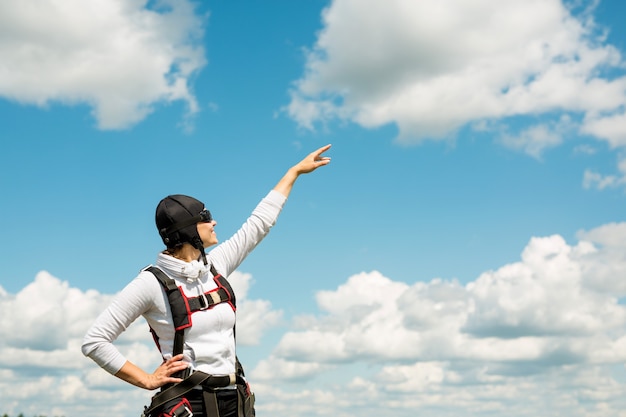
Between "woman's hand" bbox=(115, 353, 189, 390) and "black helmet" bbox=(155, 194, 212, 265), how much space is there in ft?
3.87

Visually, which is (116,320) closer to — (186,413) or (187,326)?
(187,326)

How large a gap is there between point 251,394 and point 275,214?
88.8 inches

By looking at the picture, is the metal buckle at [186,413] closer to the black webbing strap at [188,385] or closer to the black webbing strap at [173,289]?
the black webbing strap at [188,385]

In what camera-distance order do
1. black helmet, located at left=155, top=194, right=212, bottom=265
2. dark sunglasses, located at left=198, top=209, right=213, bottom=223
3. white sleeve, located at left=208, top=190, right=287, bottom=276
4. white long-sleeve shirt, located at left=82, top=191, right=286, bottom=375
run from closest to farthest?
white long-sleeve shirt, located at left=82, top=191, right=286, bottom=375 < black helmet, located at left=155, top=194, right=212, bottom=265 < dark sunglasses, located at left=198, top=209, right=213, bottom=223 < white sleeve, located at left=208, top=190, right=287, bottom=276

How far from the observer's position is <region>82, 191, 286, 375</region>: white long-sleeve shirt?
7.62 metres

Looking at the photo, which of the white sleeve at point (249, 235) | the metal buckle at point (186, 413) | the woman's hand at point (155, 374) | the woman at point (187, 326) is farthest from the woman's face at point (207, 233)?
the metal buckle at point (186, 413)

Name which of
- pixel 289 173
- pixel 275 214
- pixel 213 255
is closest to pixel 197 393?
pixel 213 255

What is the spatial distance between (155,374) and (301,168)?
3315 millimetres

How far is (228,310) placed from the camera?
7.84 metres

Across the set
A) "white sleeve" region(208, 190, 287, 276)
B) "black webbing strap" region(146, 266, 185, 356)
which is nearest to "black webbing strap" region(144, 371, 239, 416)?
"black webbing strap" region(146, 266, 185, 356)

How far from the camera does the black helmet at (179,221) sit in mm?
7910

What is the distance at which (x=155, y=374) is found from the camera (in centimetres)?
754

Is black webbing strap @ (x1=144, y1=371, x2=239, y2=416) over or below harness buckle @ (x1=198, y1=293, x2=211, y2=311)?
below

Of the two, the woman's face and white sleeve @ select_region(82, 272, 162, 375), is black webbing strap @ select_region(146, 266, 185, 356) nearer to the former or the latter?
white sleeve @ select_region(82, 272, 162, 375)
